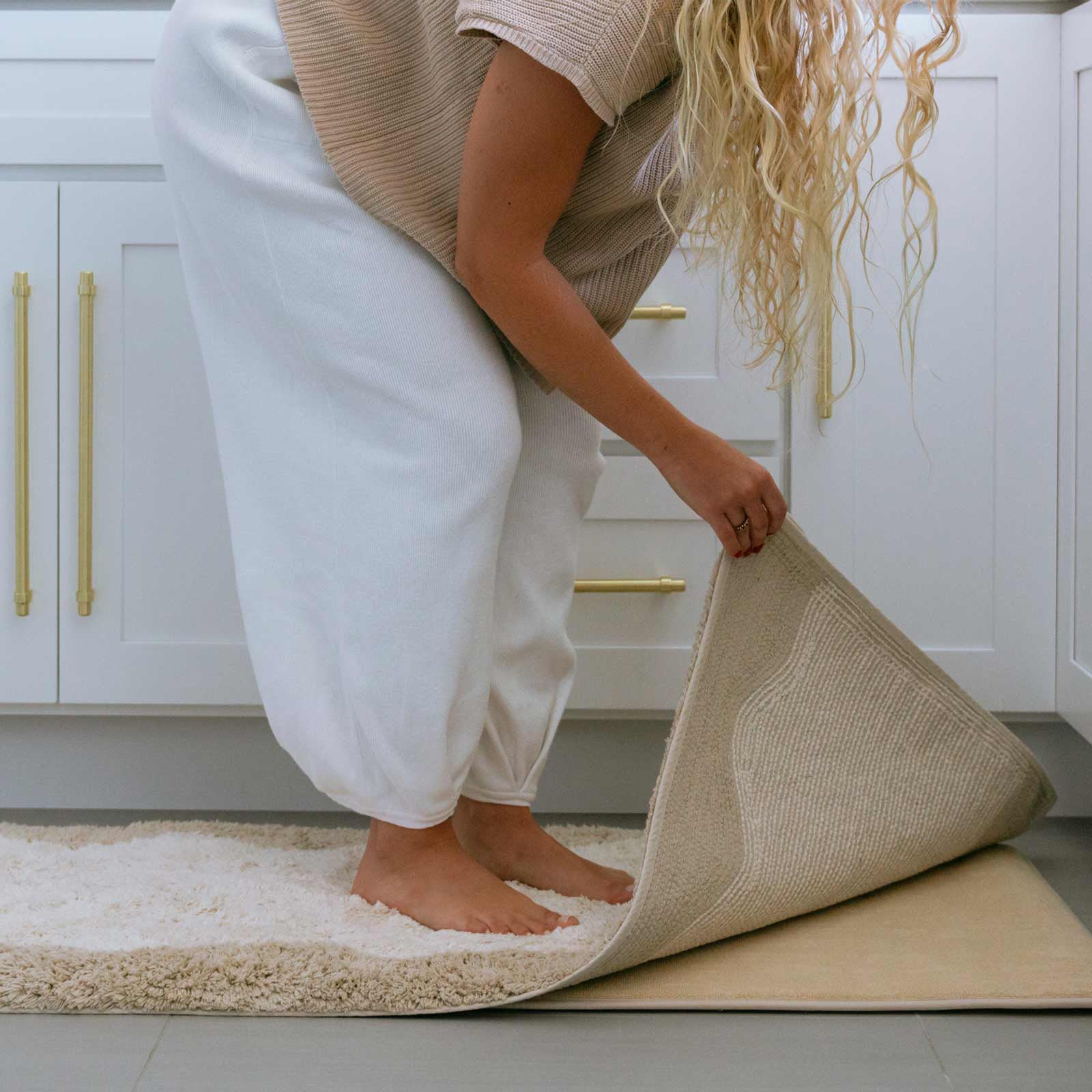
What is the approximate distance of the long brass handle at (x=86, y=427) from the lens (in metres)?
1.44

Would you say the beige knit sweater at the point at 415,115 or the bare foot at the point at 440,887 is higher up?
the beige knit sweater at the point at 415,115

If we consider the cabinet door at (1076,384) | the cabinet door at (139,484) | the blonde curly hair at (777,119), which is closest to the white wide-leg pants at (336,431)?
the blonde curly hair at (777,119)

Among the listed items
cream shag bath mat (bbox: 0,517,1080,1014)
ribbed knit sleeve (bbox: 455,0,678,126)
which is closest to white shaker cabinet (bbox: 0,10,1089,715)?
cream shag bath mat (bbox: 0,517,1080,1014)

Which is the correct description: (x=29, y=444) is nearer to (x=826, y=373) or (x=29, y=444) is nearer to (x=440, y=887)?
(x=440, y=887)

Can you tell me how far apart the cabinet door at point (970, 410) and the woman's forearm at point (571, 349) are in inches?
19.3

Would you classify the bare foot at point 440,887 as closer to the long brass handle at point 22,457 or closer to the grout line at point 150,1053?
the grout line at point 150,1053

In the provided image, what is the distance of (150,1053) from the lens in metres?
0.90

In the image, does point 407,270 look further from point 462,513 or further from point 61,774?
point 61,774

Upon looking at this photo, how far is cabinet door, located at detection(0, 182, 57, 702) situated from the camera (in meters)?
1.45

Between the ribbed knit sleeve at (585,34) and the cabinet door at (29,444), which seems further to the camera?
the cabinet door at (29,444)

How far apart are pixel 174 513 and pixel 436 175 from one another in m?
0.62

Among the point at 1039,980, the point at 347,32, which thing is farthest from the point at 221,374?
the point at 1039,980

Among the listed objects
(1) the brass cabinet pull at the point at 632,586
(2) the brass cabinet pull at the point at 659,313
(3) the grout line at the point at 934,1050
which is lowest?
(3) the grout line at the point at 934,1050

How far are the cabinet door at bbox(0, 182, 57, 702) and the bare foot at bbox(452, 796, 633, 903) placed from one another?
1.93 feet
